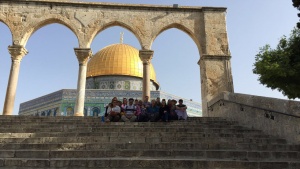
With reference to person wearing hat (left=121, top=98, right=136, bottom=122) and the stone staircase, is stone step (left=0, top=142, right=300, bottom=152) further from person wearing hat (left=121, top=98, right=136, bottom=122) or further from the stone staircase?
person wearing hat (left=121, top=98, right=136, bottom=122)

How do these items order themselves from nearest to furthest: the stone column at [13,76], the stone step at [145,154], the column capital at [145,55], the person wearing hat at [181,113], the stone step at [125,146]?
the stone step at [145,154]
the stone step at [125,146]
the person wearing hat at [181,113]
the stone column at [13,76]
the column capital at [145,55]

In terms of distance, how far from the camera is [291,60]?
12758 millimetres

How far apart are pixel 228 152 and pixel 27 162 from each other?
3.21 m

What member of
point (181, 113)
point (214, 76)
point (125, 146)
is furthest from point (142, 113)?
point (214, 76)

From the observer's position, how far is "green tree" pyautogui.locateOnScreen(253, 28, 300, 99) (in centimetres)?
1264

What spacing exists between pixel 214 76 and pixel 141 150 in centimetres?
864

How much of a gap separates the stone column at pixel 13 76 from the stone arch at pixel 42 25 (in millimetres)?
471

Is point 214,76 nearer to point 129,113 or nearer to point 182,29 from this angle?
point 182,29

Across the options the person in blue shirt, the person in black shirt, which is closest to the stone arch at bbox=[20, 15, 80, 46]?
the person in blue shirt

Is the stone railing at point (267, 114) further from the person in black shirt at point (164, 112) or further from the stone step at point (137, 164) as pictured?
the person in black shirt at point (164, 112)

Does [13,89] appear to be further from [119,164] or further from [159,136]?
[119,164]

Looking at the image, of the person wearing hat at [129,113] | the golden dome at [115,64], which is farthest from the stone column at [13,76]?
the golden dome at [115,64]

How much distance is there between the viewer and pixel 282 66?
1290 cm

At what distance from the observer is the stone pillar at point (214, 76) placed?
39.6 feet
